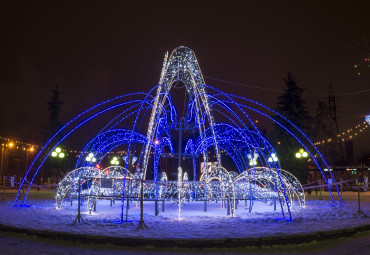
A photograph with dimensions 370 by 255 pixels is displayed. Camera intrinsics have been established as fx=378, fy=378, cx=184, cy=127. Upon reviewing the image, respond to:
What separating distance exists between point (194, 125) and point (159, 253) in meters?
11.4

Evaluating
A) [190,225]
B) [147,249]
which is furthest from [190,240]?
[190,225]

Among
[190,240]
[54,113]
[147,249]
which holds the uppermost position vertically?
[54,113]

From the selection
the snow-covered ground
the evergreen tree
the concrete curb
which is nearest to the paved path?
the concrete curb

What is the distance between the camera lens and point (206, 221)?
11.9 meters

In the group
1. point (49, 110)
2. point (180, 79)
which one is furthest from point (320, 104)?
point (49, 110)

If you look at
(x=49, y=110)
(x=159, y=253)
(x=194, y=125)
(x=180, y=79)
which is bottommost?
(x=159, y=253)

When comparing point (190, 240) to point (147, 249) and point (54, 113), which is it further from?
point (54, 113)

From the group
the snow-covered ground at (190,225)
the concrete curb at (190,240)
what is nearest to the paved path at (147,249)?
the concrete curb at (190,240)

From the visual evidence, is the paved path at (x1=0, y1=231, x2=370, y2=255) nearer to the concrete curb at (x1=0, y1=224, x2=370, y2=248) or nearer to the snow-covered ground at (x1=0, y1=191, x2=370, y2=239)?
the concrete curb at (x1=0, y1=224, x2=370, y2=248)

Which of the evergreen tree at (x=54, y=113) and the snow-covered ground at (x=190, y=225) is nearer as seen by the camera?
the snow-covered ground at (x=190, y=225)

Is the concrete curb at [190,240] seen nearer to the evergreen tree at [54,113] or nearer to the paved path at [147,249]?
the paved path at [147,249]

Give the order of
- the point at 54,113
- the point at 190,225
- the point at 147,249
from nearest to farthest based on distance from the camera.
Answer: the point at 147,249
the point at 190,225
the point at 54,113

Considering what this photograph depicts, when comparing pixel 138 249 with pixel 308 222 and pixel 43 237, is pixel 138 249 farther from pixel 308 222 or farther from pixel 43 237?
pixel 308 222

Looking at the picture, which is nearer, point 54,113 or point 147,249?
point 147,249
